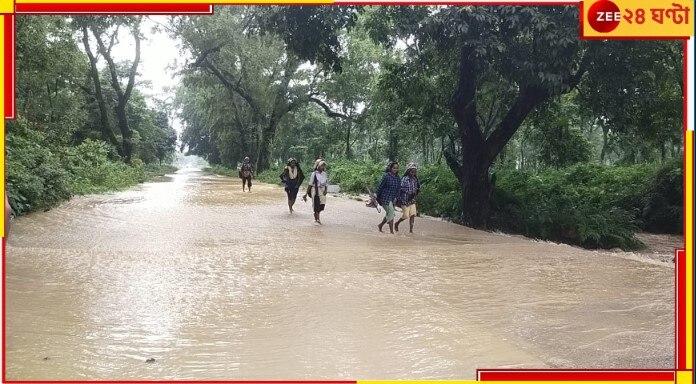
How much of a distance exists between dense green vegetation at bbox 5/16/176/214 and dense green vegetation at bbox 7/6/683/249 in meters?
0.08

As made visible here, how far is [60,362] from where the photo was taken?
3832mm

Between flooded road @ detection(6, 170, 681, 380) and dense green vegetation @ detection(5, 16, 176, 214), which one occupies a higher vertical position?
dense green vegetation @ detection(5, 16, 176, 214)

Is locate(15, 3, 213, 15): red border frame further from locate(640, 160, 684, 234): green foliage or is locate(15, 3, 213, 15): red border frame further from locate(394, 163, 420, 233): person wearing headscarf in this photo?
locate(640, 160, 684, 234): green foliage

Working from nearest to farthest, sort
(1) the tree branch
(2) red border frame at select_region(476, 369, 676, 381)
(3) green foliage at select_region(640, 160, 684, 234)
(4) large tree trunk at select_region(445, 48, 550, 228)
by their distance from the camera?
(2) red border frame at select_region(476, 369, 676, 381) < (4) large tree trunk at select_region(445, 48, 550, 228) < (3) green foliage at select_region(640, 160, 684, 234) < (1) the tree branch

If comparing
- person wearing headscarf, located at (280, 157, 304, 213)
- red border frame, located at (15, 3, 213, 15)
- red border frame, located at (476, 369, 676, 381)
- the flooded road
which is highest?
red border frame, located at (15, 3, 213, 15)

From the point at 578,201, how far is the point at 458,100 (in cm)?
662

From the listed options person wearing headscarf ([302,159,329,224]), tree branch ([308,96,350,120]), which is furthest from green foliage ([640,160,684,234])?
tree branch ([308,96,350,120])

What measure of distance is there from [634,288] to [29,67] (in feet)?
62.5

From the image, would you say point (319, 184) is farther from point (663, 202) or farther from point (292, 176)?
point (663, 202)

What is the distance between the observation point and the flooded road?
4004mm

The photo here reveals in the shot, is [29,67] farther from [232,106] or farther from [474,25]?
[232,106]

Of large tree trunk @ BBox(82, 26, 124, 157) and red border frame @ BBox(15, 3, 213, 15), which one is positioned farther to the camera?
large tree trunk @ BBox(82, 26, 124, 157)

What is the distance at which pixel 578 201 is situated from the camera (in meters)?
18.3

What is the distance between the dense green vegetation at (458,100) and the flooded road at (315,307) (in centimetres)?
186
